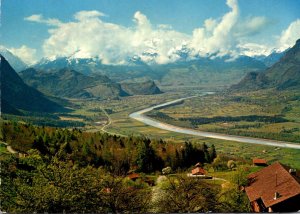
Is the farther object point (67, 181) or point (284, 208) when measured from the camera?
point (284, 208)

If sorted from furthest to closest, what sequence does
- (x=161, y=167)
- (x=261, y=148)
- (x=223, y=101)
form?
(x=223, y=101) < (x=261, y=148) < (x=161, y=167)

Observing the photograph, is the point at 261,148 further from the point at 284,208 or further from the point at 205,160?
the point at 284,208

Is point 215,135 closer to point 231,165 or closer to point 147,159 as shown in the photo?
point 231,165

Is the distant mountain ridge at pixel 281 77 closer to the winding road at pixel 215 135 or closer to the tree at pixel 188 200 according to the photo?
the winding road at pixel 215 135

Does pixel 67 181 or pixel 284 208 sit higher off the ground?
pixel 67 181

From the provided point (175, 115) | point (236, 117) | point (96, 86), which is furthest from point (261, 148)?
point (96, 86)

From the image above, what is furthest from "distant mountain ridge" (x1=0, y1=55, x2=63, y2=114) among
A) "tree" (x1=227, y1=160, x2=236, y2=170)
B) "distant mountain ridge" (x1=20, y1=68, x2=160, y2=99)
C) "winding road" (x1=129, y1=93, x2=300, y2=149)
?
"tree" (x1=227, y1=160, x2=236, y2=170)

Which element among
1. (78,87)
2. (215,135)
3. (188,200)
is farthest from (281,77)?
(188,200)

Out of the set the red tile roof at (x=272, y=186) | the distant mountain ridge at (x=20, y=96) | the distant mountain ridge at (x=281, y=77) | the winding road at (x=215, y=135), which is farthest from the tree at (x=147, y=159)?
the distant mountain ridge at (x=281, y=77)
